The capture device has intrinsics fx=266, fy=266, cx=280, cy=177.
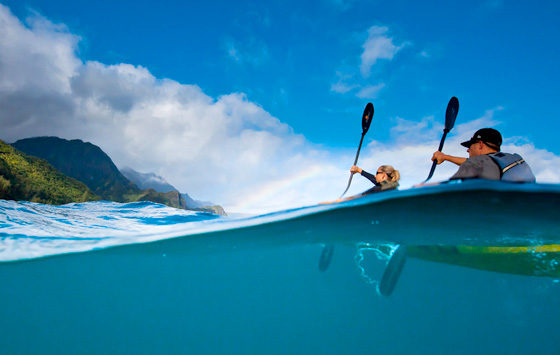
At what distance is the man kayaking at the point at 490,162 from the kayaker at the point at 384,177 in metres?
2.32

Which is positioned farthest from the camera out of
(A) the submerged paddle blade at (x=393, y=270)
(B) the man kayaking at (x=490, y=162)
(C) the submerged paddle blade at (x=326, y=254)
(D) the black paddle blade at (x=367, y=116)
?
(C) the submerged paddle blade at (x=326, y=254)

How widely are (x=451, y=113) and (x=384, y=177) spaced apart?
6.65 feet

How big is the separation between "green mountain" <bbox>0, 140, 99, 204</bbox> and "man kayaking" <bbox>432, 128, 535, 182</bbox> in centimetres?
1766

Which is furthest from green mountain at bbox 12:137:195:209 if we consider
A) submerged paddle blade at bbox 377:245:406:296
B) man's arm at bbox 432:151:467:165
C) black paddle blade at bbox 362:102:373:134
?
man's arm at bbox 432:151:467:165

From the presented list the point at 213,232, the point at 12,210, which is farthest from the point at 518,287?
the point at 12,210

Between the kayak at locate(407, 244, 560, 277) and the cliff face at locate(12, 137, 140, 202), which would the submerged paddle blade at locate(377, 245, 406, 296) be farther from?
the cliff face at locate(12, 137, 140, 202)

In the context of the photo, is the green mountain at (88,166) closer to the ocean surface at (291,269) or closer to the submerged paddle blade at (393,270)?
the ocean surface at (291,269)

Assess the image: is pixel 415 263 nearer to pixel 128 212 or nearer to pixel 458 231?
pixel 458 231

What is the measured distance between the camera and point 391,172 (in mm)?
6832

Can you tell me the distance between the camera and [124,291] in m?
17.4

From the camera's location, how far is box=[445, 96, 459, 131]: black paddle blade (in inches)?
232

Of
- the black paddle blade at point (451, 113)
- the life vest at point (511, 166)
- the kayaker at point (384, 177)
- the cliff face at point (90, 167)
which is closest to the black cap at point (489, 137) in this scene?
the life vest at point (511, 166)

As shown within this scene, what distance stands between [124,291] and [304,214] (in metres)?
16.3

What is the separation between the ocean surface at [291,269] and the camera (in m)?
7.07
